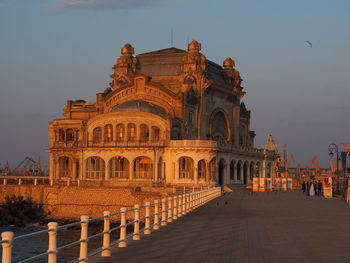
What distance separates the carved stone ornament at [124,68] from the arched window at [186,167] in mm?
19539

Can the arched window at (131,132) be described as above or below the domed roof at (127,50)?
below

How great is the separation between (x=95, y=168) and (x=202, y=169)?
46.6ft

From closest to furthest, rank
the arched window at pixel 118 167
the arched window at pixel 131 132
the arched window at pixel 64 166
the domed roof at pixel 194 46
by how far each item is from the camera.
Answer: the arched window at pixel 131 132 < the arched window at pixel 118 167 < the arched window at pixel 64 166 < the domed roof at pixel 194 46

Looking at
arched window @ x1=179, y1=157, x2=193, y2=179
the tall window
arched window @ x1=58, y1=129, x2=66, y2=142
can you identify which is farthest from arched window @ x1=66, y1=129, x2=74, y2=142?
arched window @ x1=179, y1=157, x2=193, y2=179

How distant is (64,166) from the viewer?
8744 centimetres

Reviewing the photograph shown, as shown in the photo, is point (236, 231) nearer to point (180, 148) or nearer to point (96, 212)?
point (96, 212)

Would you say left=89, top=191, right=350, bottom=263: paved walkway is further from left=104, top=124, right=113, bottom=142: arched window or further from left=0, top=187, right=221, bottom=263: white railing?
left=104, top=124, right=113, bottom=142: arched window

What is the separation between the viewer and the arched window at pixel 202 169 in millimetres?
79500

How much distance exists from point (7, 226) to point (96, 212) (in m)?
9.34

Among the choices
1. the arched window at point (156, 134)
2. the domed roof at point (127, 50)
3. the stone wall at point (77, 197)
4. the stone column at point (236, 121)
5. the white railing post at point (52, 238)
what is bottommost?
the stone wall at point (77, 197)

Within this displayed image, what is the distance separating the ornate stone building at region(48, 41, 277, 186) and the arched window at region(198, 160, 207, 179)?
0.12 metres

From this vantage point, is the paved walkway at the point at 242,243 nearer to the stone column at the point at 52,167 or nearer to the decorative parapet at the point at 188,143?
the decorative parapet at the point at 188,143

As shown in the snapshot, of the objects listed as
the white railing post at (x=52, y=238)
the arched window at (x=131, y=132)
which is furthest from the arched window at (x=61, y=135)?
the white railing post at (x=52, y=238)

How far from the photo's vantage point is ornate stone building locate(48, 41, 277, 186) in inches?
2955
